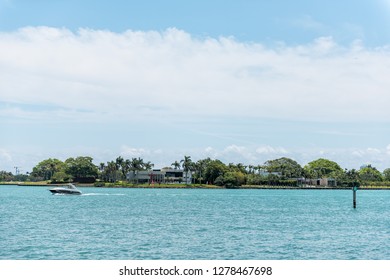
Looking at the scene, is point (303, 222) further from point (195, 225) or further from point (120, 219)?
point (120, 219)

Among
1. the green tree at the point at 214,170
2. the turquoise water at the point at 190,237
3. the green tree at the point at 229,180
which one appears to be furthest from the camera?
the green tree at the point at 214,170

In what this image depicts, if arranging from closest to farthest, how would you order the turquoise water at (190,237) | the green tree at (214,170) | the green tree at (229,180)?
the turquoise water at (190,237) < the green tree at (229,180) < the green tree at (214,170)

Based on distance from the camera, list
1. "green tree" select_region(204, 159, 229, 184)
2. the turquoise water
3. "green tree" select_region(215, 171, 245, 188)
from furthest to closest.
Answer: "green tree" select_region(204, 159, 229, 184) < "green tree" select_region(215, 171, 245, 188) < the turquoise water

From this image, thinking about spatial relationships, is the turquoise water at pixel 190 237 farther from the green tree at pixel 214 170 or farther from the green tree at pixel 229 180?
the green tree at pixel 214 170

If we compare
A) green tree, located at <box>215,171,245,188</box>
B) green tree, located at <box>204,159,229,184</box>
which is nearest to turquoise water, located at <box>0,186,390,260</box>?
green tree, located at <box>215,171,245,188</box>

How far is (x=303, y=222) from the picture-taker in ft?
184

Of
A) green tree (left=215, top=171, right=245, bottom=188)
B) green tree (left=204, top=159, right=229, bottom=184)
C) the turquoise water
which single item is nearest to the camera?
the turquoise water

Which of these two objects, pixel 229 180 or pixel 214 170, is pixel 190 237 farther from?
pixel 214 170

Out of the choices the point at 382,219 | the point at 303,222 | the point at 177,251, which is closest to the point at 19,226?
the point at 177,251

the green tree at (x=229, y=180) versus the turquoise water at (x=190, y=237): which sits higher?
the green tree at (x=229, y=180)

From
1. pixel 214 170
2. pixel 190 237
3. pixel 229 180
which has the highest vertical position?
pixel 214 170

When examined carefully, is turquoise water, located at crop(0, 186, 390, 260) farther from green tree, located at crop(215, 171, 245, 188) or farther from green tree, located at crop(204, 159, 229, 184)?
green tree, located at crop(204, 159, 229, 184)

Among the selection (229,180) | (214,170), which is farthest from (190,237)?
(214,170)

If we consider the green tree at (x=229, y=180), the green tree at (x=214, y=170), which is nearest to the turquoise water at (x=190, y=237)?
the green tree at (x=229, y=180)
